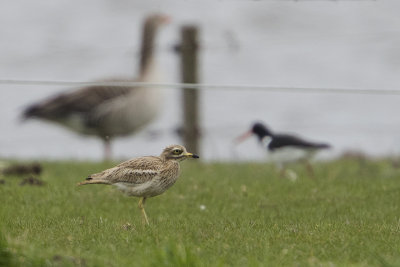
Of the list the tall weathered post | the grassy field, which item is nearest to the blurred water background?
the tall weathered post

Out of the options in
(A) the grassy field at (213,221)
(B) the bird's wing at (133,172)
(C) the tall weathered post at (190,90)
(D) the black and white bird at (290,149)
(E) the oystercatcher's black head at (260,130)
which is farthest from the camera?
(C) the tall weathered post at (190,90)

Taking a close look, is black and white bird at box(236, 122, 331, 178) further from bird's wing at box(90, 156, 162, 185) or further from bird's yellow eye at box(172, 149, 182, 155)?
bird's wing at box(90, 156, 162, 185)

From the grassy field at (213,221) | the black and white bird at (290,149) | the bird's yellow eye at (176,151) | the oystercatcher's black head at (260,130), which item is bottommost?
the oystercatcher's black head at (260,130)

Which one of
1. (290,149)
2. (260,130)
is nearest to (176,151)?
(290,149)

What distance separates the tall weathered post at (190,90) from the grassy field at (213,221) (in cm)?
256

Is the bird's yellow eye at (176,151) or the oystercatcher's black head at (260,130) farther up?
the bird's yellow eye at (176,151)

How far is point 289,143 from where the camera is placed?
14.5 meters

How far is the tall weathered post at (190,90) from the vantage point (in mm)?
16984

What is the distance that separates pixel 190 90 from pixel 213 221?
7.63 m

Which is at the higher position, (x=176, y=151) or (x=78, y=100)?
(x=176, y=151)

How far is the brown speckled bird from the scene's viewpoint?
879 centimetres

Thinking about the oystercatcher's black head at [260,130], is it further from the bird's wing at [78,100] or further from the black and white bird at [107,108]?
the bird's wing at [78,100]

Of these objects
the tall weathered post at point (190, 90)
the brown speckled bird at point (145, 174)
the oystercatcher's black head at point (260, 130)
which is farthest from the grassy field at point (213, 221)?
the tall weathered post at point (190, 90)

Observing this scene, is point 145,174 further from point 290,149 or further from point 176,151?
point 290,149
